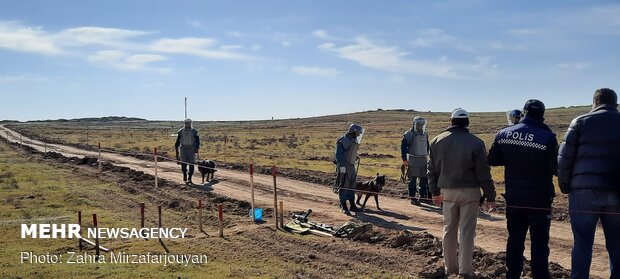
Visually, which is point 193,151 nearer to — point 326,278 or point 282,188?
point 282,188

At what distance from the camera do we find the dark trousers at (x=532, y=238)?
6496 millimetres

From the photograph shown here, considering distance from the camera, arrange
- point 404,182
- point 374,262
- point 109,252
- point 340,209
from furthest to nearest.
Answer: point 404,182 < point 340,209 < point 109,252 < point 374,262

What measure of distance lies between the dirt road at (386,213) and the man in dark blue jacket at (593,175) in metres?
2.21

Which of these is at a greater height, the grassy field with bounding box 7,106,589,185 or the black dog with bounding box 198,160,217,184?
the black dog with bounding box 198,160,217,184

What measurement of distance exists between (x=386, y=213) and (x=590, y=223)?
306 inches

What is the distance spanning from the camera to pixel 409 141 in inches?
589

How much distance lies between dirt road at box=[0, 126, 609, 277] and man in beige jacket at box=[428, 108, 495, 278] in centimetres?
233

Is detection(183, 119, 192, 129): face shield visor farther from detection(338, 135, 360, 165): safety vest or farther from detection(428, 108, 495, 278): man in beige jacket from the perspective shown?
detection(428, 108, 495, 278): man in beige jacket

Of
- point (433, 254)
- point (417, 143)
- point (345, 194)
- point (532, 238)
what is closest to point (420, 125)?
point (417, 143)

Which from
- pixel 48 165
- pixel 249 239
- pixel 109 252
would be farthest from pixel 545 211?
pixel 48 165

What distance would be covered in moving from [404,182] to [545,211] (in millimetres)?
11966

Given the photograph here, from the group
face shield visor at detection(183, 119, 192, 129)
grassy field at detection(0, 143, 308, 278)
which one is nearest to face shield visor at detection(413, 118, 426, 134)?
grassy field at detection(0, 143, 308, 278)

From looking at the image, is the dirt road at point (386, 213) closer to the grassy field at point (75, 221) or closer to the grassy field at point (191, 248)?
the grassy field at point (191, 248)

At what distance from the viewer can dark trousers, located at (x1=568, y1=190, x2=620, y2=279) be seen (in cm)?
591
